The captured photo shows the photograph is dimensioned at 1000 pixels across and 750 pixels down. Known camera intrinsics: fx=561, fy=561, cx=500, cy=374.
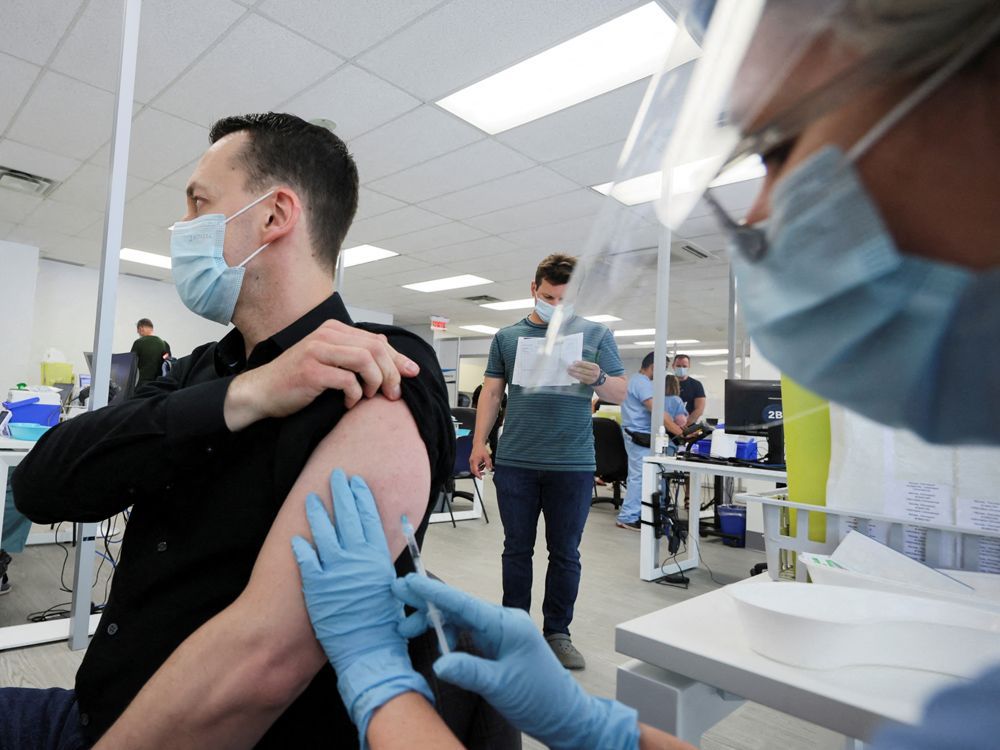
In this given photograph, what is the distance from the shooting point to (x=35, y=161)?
425 centimetres

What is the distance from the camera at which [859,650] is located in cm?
51

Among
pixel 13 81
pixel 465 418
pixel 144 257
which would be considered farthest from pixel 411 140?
pixel 144 257

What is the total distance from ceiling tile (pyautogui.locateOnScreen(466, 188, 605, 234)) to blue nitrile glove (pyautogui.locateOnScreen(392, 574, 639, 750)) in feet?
13.5

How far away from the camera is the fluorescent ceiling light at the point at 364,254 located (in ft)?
20.5

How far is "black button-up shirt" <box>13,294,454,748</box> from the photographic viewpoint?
0.66 meters

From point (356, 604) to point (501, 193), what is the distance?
167 inches

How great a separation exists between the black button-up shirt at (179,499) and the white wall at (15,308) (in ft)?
24.5

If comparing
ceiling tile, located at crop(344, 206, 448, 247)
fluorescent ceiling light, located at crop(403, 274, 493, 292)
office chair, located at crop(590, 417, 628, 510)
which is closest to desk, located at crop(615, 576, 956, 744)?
office chair, located at crop(590, 417, 628, 510)

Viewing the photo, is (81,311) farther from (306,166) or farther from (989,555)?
(989,555)

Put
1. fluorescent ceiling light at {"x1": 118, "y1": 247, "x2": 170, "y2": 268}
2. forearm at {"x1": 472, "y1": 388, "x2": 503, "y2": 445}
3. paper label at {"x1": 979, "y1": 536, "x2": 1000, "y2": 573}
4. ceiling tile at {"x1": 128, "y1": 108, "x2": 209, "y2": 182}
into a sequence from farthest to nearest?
fluorescent ceiling light at {"x1": 118, "y1": 247, "x2": 170, "y2": 268}
ceiling tile at {"x1": 128, "y1": 108, "x2": 209, "y2": 182}
forearm at {"x1": 472, "y1": 388, "x2": 503, "y2": 445}
paper label at {"x1": 979, "y1": 536, "x2": 1000, "y2": 573}

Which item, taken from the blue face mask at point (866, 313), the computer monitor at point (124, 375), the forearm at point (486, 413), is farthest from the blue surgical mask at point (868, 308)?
the computer monitor at point (124, 375)

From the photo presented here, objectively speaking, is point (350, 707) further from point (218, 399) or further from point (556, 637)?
point (556, 637)

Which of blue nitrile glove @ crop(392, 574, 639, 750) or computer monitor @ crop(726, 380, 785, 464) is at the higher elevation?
computer monitor @ crop(726, 380, 785, 464)

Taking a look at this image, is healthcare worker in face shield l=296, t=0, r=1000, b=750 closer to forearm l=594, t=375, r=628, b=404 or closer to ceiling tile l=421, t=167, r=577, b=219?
forearm l=594, t=375, r=628, b=404
